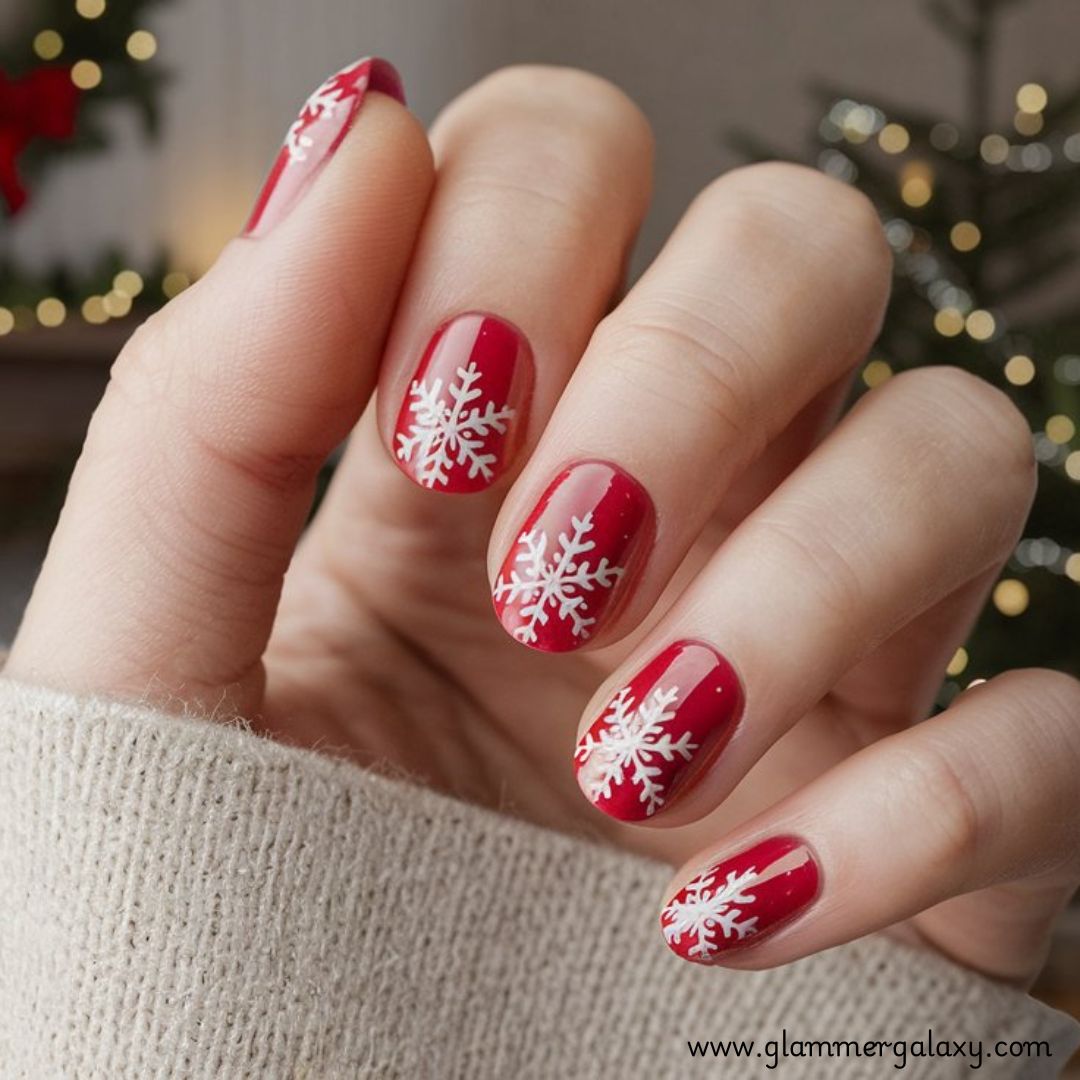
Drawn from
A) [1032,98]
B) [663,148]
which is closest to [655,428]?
[1032,98]

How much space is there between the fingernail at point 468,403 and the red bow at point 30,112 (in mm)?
2093

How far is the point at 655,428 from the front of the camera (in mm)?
443

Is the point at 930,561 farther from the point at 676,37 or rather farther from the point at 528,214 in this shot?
the point at 676,37

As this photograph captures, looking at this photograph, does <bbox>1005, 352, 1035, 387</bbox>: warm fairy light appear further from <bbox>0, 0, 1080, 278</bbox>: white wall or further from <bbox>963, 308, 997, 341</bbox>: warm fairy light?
<bbox>0, 0, 1080, 278</bbox>: white wall

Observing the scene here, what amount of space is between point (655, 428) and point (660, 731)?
0.11 metres

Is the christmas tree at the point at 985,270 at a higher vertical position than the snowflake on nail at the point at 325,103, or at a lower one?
lower

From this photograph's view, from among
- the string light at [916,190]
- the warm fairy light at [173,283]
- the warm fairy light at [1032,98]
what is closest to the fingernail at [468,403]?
the string light at [916,190]

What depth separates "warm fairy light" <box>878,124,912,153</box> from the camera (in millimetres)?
1791

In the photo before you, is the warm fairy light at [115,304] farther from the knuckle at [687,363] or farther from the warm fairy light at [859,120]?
the knuckle at [687,363]

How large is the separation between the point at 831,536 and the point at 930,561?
1.9 inches

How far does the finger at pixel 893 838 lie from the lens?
45 centimetres

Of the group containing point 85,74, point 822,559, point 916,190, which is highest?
point 822,559

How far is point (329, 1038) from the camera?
502 millimetres

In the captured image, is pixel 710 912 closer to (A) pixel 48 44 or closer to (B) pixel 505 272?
(B) pixel 505 272
